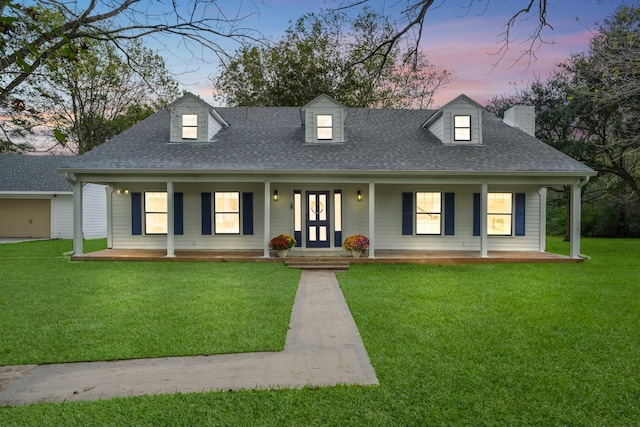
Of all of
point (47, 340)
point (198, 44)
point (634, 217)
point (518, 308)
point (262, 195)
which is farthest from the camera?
point (634, 217)

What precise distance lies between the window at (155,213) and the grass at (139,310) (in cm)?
265

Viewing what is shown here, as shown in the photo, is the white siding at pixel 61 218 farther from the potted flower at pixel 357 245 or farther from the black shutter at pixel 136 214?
the potted flower at pixel 357 245

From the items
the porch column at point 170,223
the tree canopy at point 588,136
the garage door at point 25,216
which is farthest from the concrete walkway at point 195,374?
the garage door at point 25,216

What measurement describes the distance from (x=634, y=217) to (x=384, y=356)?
24.8 meters

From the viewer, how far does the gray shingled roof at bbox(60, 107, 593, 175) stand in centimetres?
1151

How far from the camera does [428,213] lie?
13.1 meters

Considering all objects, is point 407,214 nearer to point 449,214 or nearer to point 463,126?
point 449,214

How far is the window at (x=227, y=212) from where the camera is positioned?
13.0 m

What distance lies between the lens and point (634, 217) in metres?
22.5

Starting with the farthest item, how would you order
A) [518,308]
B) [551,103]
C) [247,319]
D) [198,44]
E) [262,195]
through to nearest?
[551,103], [262,195], [518,308], [247,319], [198,44]

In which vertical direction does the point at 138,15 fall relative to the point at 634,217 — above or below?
above

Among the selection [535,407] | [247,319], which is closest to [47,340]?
[247,319]

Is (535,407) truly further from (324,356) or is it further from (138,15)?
(138,15)

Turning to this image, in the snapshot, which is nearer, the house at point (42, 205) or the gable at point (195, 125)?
the gable at point (195, 125)
